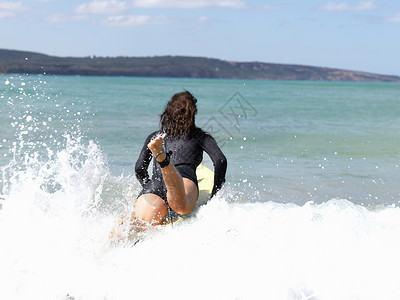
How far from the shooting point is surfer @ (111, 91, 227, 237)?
3975 mm

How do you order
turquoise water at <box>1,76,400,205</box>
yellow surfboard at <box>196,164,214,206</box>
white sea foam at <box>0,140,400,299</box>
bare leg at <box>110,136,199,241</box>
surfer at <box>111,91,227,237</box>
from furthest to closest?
turquoise water at <box>1,76,400,205</box> < yellow surfboard at <box>196,164,214,206</box> < surfer at <box>111,91,227,237</box> < bare leg at <box>110,136,199,241</box> < white sea foam at <box>0,140,400,299</box>

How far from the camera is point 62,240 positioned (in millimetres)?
3891

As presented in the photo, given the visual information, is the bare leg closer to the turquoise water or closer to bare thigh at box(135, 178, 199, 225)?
bare thigh at box(135, 178, 199, 225)

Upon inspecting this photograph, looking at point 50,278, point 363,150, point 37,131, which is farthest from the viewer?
point 37,131

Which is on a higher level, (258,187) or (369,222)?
Result: (369,222)

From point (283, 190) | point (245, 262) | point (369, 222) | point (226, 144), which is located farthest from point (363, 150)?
point (245, 262)

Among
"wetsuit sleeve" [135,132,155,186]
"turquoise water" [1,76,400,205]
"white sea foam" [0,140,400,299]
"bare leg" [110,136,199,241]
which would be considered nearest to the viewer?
"white sea foam" [0,140,400,299]

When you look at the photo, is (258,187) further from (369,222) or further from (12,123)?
(12,123)

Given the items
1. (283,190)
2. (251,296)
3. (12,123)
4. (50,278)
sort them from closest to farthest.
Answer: (251,296) → (50,278) → (283,190) → (12,123)

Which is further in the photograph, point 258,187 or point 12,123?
point 12,123

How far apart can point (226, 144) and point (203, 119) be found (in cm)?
649

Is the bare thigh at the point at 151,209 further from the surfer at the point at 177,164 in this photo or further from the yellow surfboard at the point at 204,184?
the yellow surfboard at the point at 204,184

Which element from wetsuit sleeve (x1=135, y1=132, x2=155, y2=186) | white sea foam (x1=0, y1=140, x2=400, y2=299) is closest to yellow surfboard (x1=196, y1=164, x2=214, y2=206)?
white sea foam (x1=0, y1=140, x2=400, y2=299)

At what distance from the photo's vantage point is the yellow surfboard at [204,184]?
4.48 m
